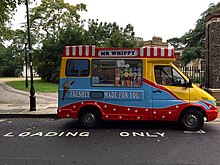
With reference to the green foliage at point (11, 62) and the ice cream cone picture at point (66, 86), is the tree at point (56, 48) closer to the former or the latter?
the ice cream cone picture at point (66, 86)

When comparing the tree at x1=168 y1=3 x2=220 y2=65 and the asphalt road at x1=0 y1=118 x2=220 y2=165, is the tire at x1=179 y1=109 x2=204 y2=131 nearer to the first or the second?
the asphalt road at x1=0 y1=118 x2=220 y2=165

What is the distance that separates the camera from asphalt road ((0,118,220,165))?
5.76 meters

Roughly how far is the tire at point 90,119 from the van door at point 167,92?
1.84 metres

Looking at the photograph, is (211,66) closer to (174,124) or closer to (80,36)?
Result: (174,124)

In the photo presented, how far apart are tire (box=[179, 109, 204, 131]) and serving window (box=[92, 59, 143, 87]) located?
5.92 feet

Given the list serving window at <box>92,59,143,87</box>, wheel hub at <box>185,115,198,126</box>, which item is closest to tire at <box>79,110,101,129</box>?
serving window at <box>92,59,143,87</box>

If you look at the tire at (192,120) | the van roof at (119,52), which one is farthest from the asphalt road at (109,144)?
the van roof at (119,52)

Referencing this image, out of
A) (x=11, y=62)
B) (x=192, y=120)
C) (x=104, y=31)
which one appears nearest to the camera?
(x=192, y=120)

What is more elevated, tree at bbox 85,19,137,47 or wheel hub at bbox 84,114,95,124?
tree at bbox 85,19,137,47

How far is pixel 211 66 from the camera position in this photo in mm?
14359

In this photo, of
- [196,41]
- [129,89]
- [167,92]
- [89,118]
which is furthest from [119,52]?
[196,41]

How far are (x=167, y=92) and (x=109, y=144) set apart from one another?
2744 mm

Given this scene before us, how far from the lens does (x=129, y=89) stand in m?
8.80

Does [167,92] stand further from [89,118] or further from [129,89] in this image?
[89,118]
